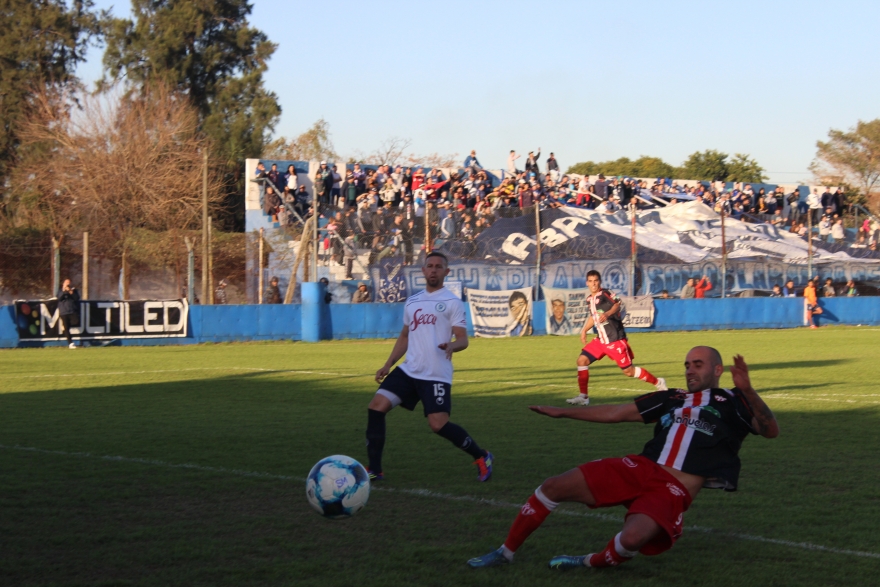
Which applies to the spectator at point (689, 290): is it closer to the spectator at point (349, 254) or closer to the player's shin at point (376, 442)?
the spectator at point (349, 254)

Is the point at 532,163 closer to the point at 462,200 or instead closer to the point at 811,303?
the point at 462,200

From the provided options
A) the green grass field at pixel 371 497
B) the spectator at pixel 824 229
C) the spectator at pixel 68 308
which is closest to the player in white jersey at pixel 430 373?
the green grass field at pixel 371 497

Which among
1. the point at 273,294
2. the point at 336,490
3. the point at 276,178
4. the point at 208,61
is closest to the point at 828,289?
the point at 273,294

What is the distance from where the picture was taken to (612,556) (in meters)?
5.19

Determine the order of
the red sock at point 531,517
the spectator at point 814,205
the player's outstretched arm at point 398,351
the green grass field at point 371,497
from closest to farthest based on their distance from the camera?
the red sock at point 531,517 < the green grass field at point 371,497 < the player's outstretched arm at point 398,351 < the spectator at point 814,205

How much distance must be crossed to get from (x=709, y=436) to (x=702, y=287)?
99.7ft

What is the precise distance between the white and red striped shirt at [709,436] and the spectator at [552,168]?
38830 millimetres

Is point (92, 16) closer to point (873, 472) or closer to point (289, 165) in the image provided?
point (289, 165)

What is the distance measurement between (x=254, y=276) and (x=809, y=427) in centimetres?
2205

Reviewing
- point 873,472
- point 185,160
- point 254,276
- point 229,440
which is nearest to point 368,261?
point 254,276

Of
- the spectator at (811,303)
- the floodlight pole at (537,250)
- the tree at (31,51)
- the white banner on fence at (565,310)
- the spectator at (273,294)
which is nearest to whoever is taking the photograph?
the spectator at (273,294)

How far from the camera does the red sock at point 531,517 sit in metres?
5.19

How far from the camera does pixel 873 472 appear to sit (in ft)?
26.8

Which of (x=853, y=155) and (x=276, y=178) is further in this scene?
(x=853, y=155)
